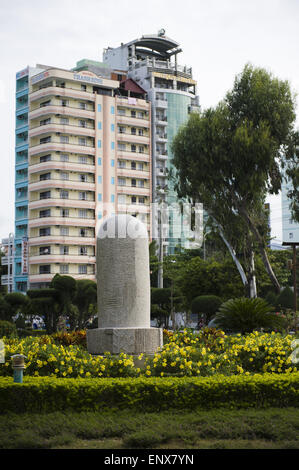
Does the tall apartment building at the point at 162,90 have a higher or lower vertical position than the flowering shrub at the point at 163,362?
higher

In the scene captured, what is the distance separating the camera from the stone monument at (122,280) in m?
12.9

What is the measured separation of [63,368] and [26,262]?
57448 mm

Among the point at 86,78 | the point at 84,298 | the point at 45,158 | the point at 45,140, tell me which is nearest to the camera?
the point at 84,298

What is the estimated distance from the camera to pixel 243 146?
96.8 ft

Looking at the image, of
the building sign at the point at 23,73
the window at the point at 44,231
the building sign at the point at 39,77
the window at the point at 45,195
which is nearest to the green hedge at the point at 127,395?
the window at the point at 44,231

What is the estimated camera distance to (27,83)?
7188 cm

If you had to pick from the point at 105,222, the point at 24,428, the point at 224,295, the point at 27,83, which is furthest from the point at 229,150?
the point at 27,83

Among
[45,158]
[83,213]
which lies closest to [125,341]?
[83,213]

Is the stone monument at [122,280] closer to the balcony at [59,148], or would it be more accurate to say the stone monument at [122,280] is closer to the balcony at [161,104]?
the balcony at [59,148]

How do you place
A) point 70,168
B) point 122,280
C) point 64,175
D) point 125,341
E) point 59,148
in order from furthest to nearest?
point 64,175, point 70,168, point 59,148, point 122,280, point 125,341

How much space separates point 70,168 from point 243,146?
4053 cm

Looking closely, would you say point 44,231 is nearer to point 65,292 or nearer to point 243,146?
point 65,292

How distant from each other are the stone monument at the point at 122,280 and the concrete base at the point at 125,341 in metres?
0.02
